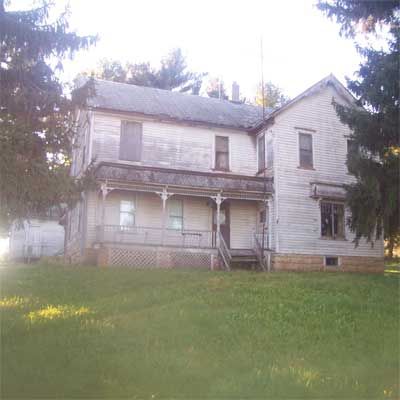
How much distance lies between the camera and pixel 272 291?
11.6m

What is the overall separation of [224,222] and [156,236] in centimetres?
343

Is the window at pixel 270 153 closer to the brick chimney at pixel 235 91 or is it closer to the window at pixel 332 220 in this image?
the window at pixel 332 220

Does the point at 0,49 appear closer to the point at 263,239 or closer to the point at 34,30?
the point at 34,30

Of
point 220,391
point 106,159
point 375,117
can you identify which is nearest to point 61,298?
point 220,391

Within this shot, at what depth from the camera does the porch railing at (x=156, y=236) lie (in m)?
20.1

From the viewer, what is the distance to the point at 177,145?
22.8m

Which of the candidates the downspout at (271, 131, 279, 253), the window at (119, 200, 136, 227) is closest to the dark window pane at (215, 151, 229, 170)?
the downspout at (271, 131, 279, 253)

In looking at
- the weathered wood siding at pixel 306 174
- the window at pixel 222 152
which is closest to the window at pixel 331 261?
the weathered wood siding at pixel 306 174

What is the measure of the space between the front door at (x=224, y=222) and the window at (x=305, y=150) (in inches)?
157

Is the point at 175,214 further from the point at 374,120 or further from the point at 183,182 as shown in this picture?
the point at 374,120

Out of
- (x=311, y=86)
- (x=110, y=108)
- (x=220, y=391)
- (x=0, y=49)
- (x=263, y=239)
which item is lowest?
(x=220, y=391)

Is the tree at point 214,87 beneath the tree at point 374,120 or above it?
above

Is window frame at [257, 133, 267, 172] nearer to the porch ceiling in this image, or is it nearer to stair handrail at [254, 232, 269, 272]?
the porch ceiling

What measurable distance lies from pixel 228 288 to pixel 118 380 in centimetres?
639
